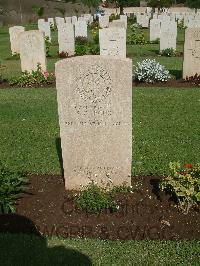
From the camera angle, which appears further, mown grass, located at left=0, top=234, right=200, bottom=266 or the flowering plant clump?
the flowering plant clump

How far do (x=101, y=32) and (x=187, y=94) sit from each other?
168 inches

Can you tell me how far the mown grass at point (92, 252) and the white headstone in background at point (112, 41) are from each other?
1009 centimetres

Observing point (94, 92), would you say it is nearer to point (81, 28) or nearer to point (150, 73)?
point (150, 73)

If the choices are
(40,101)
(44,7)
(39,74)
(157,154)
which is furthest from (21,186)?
(44,7)

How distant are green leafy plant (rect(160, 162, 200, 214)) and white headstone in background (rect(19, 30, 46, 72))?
9.83 m

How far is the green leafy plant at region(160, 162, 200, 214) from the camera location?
4734 millimetres

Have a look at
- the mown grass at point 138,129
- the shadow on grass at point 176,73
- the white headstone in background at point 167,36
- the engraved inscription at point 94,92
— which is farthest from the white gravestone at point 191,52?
the engraved inscription at point 94,92

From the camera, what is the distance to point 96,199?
5.02 meters

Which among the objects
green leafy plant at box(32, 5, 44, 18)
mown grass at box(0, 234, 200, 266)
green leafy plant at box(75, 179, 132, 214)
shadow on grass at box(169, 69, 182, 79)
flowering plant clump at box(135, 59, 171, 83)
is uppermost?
green leafy plant at box(32, 5, 44, 18)

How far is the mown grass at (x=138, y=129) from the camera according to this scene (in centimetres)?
674

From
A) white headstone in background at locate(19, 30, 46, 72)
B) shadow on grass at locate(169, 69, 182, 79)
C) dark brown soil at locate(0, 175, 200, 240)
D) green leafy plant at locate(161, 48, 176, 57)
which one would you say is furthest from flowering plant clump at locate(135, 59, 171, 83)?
dark brown soil at locate(0, 175, 200, 240)

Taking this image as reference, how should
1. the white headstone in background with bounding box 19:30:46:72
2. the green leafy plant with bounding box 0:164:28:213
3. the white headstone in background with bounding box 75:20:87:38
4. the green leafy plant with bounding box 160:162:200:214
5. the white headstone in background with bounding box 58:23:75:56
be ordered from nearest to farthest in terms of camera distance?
the green leafy plant with bounding box 160:162:200:214, the green leafy plant with bounding box 0:164:28:213, the white headstone in background with bounding box 19:30:46:72, the white headstone in background with bounding box 58:23:75:56, the white headstone in background with bounding box 75:20:87:38

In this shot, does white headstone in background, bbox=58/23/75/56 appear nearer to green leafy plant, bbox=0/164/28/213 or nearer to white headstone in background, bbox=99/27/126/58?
white headstone in background, bbox=99/27/126/58

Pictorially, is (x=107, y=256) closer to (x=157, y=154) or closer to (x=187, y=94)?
(x=157, y=154)
